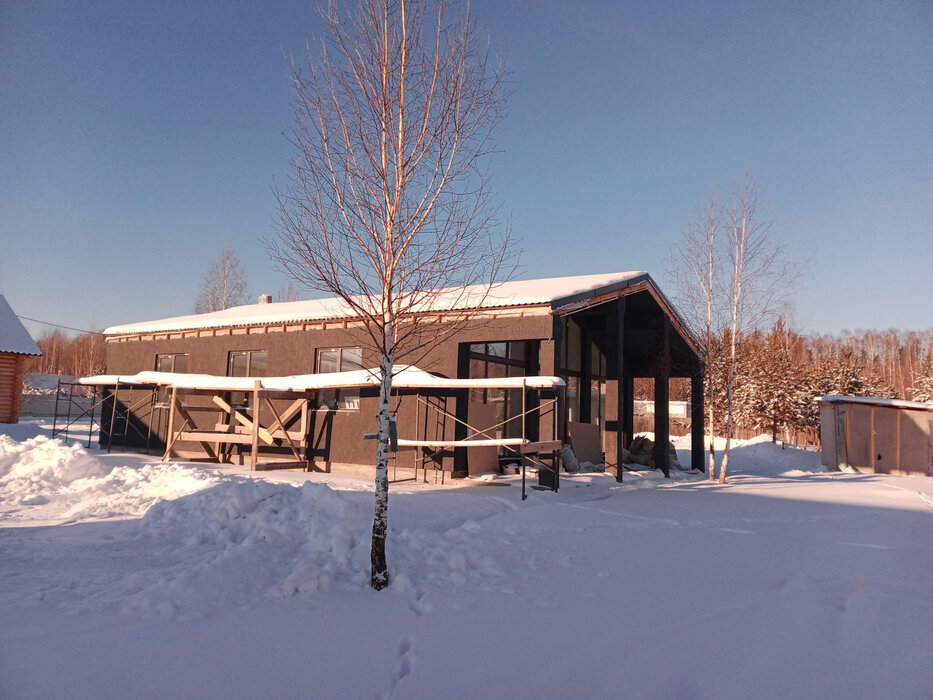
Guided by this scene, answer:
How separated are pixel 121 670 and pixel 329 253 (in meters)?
3.38

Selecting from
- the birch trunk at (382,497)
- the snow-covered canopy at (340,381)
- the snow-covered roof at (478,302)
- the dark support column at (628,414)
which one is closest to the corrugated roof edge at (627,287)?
the snow-covered roof at (478,302)

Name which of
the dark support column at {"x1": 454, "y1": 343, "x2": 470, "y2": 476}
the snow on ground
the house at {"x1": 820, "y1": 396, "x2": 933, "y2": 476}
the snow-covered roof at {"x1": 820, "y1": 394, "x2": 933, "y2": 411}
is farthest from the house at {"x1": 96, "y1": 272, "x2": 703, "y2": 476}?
the house at {"x1": 820, "y1": 396, "x2": 933, "y2": 476}

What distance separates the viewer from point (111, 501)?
7.82 m

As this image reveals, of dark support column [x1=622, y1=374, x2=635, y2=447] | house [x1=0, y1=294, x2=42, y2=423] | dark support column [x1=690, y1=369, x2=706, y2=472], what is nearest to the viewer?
dark support column [x1=690, y1=369, x2=706, y2=472]

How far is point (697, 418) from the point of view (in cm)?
1845

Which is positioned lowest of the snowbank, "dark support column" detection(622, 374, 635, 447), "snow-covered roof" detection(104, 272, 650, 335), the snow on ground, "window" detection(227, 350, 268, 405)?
the snow on ground

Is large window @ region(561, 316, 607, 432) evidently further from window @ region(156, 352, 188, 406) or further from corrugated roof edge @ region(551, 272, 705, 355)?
window @ region(156, 352, 188, 406)

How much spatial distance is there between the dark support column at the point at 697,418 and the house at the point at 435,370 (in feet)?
0.15

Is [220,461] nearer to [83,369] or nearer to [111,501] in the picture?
[111,501]

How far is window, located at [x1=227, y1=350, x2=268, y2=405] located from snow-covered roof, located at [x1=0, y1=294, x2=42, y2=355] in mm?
11239

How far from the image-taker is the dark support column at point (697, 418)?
18141mm

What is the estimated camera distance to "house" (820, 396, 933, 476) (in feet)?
67.9

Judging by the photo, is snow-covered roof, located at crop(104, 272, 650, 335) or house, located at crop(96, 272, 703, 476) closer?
snow-covered roof, located at crop(104, 272, 650, 335)

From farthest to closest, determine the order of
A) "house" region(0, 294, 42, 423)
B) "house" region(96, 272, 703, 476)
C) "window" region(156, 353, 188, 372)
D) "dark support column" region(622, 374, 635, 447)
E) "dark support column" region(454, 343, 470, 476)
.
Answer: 1. "house" region(0, 294, 42, 423)
2. "dark support column" region(622, 374, 635, 447)
3. "window" region(156, 353, 188, 372)
4. "dark support column" region(454, 343, 470, 476)
5. "house" region(96, 272, 703, 476)
